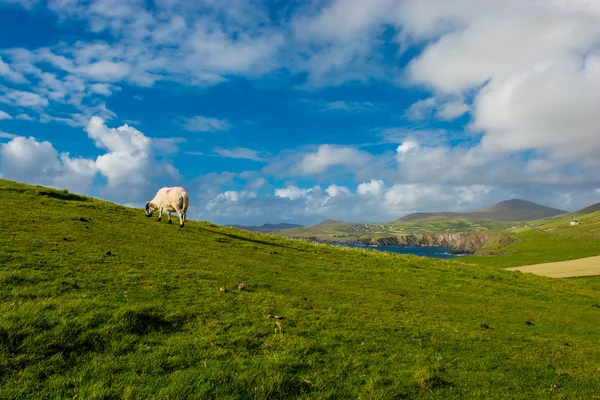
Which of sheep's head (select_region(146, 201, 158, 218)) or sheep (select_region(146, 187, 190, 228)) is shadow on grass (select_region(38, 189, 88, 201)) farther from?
sheep (select_region(146, 187, 190, 228))

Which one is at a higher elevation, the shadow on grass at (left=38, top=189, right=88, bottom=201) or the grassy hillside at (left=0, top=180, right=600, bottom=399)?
the shadow on grass at (left=38, top=189, right=88, bottom=201)

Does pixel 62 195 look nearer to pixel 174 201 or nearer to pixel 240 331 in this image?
pixel 174 201

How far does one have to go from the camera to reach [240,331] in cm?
957

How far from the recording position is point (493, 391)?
8.43 meters

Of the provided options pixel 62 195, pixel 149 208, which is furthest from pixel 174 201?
pixel 62 195

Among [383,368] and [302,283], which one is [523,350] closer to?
[383,368]

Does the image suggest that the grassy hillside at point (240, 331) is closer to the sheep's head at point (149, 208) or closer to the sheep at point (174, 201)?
the sheep at point (174, 201)

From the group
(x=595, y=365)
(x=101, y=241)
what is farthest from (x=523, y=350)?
(x=101, y=241)

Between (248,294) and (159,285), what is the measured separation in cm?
340

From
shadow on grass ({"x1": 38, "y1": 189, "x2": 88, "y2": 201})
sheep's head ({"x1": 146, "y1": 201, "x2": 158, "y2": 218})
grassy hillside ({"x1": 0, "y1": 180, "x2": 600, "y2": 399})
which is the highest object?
shadow on grass ({"x1": 38, "y1": 189, "x2": 88, "y2": 201})

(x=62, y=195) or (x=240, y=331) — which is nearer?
(x=240, y=331)

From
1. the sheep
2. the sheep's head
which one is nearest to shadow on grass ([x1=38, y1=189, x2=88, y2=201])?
the sheep's head

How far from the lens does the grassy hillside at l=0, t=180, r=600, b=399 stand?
23.1 feet

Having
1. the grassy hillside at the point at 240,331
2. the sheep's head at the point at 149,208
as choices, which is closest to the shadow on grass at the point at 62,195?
the sheep's head at the point at 149,208
